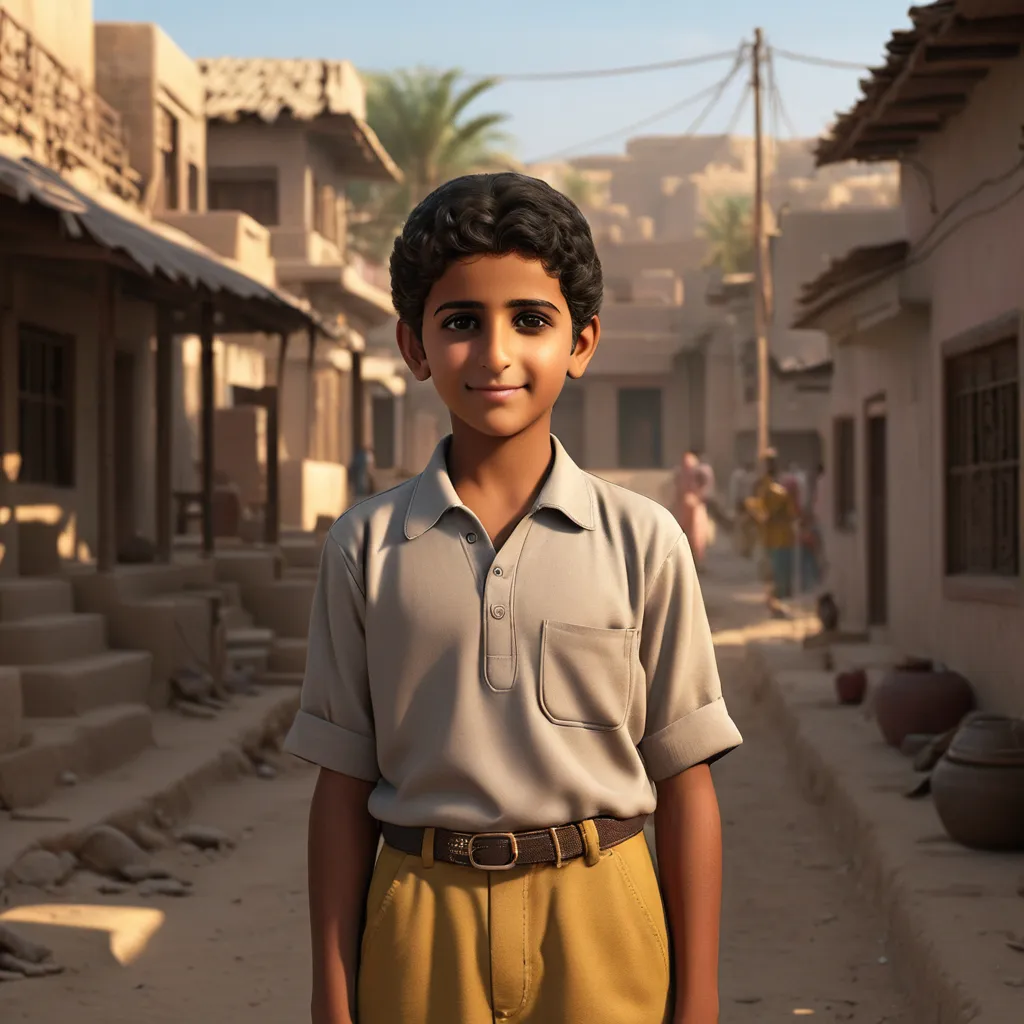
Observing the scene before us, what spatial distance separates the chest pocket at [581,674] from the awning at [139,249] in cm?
720

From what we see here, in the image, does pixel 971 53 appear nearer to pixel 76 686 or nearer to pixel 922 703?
pixel 922 703

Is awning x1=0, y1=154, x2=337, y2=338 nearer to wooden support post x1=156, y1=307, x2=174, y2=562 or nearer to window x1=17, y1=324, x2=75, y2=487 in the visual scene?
wooden support post x1=156, y1=307, x2=174, y2=562

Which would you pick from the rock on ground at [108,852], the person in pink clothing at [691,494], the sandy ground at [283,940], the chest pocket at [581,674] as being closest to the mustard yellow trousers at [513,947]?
the chest pocket at [581,674]

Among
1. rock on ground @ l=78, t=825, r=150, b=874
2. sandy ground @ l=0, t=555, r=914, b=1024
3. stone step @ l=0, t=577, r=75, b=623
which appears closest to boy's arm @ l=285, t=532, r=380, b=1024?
sandy ground @ l=0, t=555, r=914, b=1024

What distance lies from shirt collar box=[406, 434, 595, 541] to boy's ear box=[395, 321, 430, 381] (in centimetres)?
13

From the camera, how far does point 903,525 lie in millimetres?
12086

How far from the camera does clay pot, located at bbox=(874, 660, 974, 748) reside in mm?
8891

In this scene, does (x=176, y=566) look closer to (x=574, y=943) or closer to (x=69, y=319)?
(x=69, y=319)

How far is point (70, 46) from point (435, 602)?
1510 cm

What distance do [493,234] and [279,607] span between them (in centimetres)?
1185

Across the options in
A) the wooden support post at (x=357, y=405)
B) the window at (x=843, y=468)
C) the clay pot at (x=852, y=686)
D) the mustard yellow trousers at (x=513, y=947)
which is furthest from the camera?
the wooden support post at (x=357, y=405)

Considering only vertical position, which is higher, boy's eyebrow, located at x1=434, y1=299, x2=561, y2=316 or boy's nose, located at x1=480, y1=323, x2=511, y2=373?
boy's eyebrow, located at x1=434, y1=299, x2=561, y2=316

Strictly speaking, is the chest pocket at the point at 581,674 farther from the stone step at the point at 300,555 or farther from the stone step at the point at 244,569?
the stone step at the point at 300,555

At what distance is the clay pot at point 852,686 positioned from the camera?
35.8 ft
